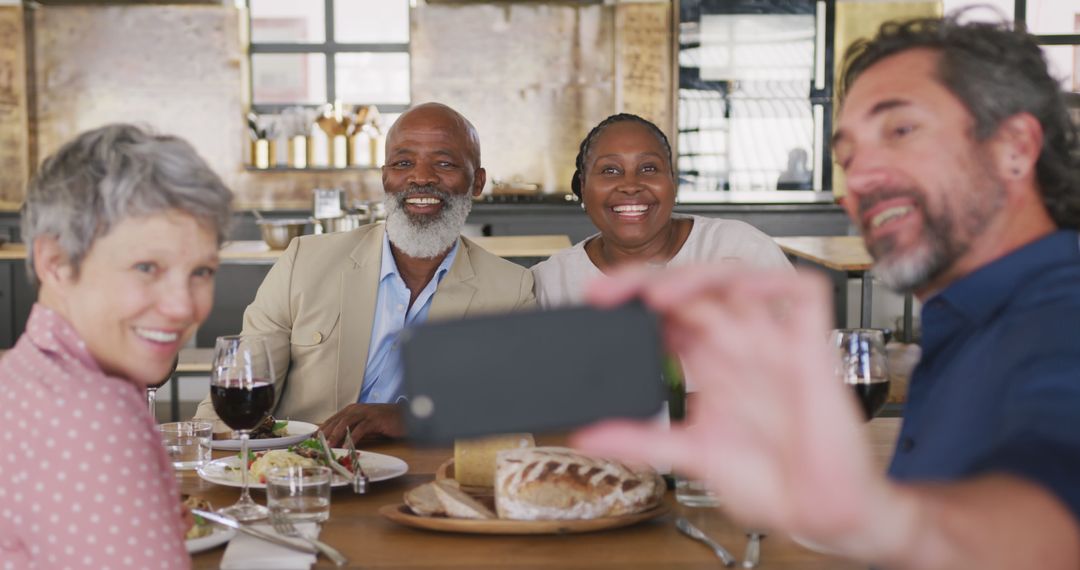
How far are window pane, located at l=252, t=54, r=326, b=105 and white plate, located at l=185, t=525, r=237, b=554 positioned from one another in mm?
7027

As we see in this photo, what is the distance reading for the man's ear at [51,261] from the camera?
1.14 meters

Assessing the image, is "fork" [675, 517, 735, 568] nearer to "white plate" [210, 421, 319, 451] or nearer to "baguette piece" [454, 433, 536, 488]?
"baguette piece" [454, 433, 536, 488]

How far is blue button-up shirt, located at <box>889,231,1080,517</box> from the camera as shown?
0.82 metres

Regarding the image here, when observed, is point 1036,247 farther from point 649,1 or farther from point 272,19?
point 272,19

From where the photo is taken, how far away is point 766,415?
0.63 metres

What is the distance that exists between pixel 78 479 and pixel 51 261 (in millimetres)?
233

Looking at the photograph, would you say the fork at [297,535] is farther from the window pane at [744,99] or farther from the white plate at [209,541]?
the window pane at [744,99]

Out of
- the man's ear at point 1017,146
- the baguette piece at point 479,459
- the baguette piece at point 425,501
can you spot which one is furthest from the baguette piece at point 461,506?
the man's ear at point 1017,146

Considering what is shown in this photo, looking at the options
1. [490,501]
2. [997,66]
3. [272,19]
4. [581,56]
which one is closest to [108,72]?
[272,19]

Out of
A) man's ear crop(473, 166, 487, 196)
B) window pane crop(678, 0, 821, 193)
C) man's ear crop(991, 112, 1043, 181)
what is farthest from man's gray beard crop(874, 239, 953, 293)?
window pane crop(678, 0, 821, 193)

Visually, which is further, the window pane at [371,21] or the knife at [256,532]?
Result: the window pane at [371,21]

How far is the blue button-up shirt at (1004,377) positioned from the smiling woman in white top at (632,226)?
1.66 meters

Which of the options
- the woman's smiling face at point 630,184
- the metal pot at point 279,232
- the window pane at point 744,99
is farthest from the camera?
the window pane at point 744,99

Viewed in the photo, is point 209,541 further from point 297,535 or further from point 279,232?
point 279,232
